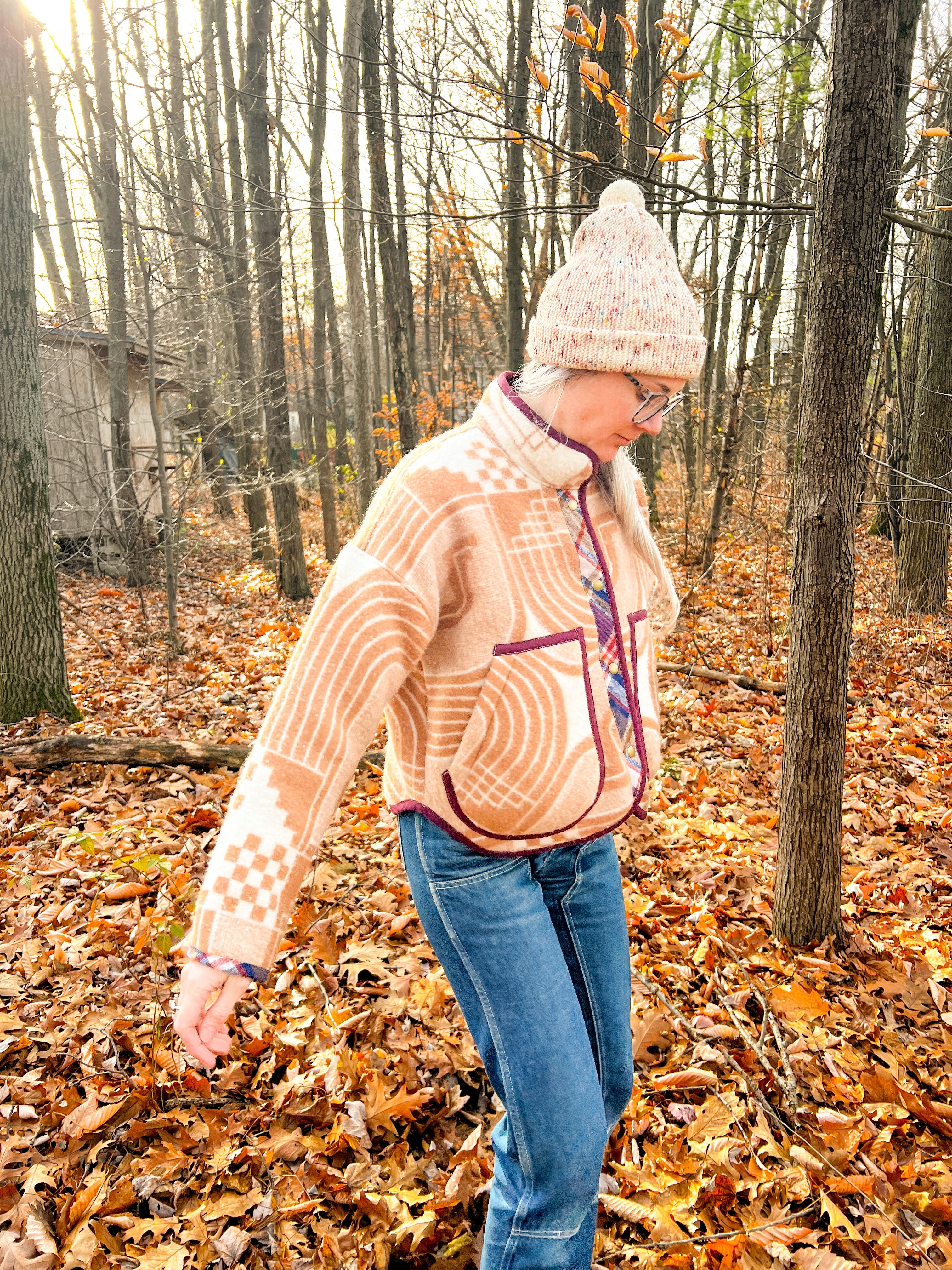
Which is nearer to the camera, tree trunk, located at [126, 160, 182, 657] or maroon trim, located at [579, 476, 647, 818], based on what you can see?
maroon trim, located at [579, 476, 647, 818]

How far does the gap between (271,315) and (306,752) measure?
1102 centimetres

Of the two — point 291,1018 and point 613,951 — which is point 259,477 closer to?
point 291,1018

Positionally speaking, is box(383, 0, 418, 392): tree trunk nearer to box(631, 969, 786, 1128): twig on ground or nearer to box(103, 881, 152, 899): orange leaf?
box(103, 881, 152, 899): orange leaf

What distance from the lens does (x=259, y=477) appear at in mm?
11031

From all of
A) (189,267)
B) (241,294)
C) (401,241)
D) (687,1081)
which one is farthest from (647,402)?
(241,294)

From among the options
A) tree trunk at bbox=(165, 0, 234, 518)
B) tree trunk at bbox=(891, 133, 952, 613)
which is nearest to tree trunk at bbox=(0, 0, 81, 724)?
tree trunk at bbox=(165, 0, 234, 518)

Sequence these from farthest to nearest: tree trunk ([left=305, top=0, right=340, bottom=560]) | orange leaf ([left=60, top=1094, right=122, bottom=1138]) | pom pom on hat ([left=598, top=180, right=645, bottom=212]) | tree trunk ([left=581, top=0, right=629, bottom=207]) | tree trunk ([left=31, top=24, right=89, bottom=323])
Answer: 1. tree trunk ([left=31, top=24, right=89, bottom=323])
2. tree trunk ([left=305, top=0, right=340, bottom=560])
3. tree trunk ([left=581, top=0, right=629, bottom=207])
4. orange leaf ([left=60, top=1094, right=122, bottom=1138])
5. pom pom on hat ([left=598, top=180, right=645, bottom=212])

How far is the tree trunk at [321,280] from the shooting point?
11617mm

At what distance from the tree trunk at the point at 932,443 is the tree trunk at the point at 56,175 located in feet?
36.5

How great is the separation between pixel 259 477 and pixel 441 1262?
10.1m

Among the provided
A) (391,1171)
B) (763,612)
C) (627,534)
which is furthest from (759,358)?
(391,1171)

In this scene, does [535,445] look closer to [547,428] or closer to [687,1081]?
[547,428]

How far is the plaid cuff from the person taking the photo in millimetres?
1316

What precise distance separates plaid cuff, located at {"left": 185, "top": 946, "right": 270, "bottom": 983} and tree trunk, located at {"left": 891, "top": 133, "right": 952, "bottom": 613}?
334 inches
